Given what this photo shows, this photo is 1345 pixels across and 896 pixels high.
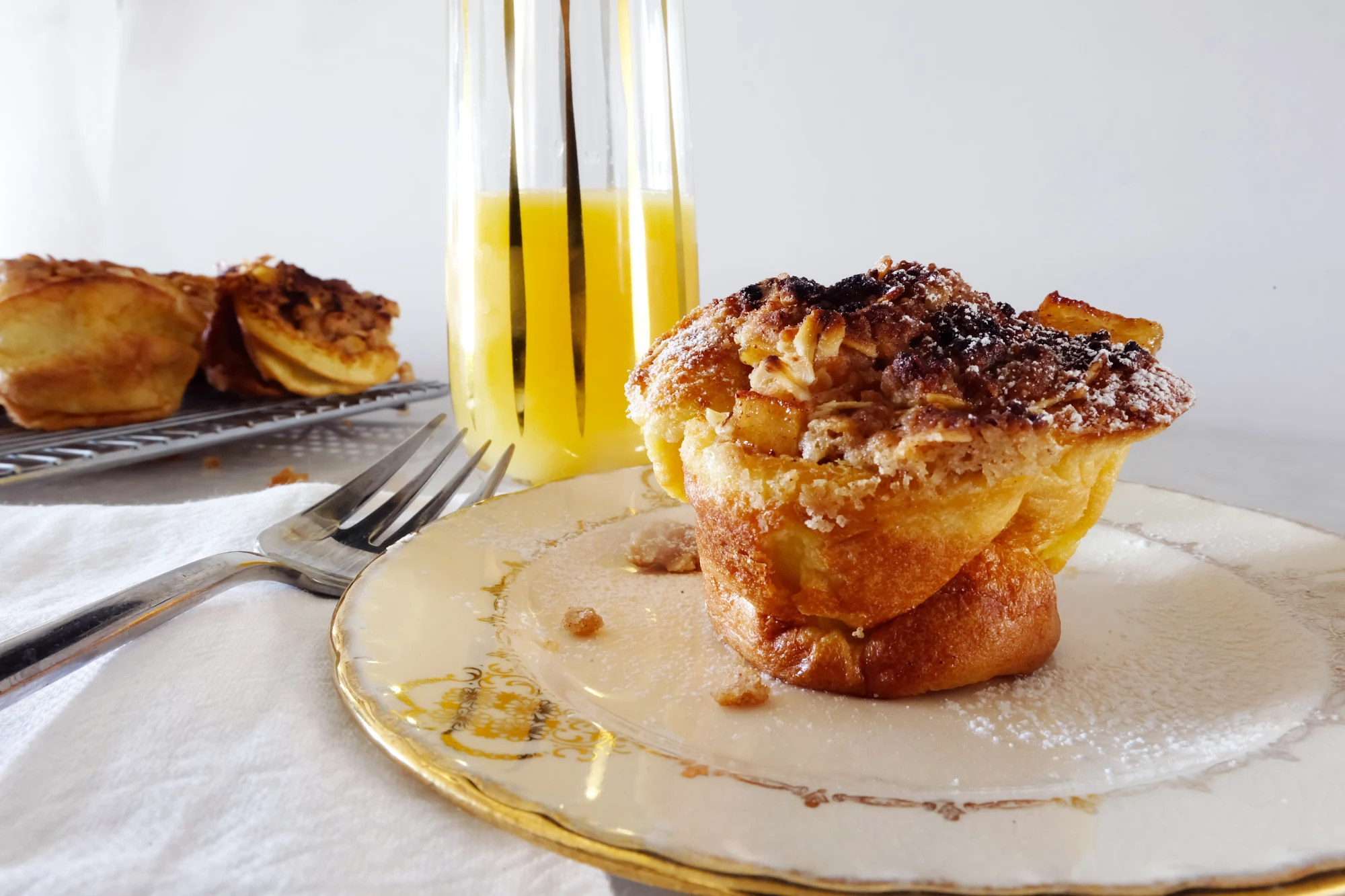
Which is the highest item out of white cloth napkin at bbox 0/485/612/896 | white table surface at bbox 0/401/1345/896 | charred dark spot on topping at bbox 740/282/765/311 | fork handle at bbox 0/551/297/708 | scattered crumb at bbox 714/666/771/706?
charred dark spot on topping at bbox 740/282/765/311

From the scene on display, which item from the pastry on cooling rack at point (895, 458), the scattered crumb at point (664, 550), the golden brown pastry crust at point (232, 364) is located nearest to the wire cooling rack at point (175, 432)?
the golden brown pastry crust at point (232, 364)

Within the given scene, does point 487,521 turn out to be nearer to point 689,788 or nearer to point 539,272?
point 539,272

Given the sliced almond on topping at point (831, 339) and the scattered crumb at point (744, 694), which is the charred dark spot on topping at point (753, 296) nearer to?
the sliced almond on topping at point (831, 339)

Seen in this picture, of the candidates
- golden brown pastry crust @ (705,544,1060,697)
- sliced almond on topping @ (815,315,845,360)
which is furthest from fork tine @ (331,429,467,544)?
sliced almond on topping @ (815,315,845,360)

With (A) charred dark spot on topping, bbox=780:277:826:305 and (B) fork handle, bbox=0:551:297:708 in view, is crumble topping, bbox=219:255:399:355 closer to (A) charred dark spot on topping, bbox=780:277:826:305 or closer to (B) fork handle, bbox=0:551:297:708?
(B) fork handle, bbox=0:551:297:708

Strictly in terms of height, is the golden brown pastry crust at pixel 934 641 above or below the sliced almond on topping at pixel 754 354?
below

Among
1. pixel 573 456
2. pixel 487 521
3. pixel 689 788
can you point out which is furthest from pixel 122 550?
pixel 689 788
